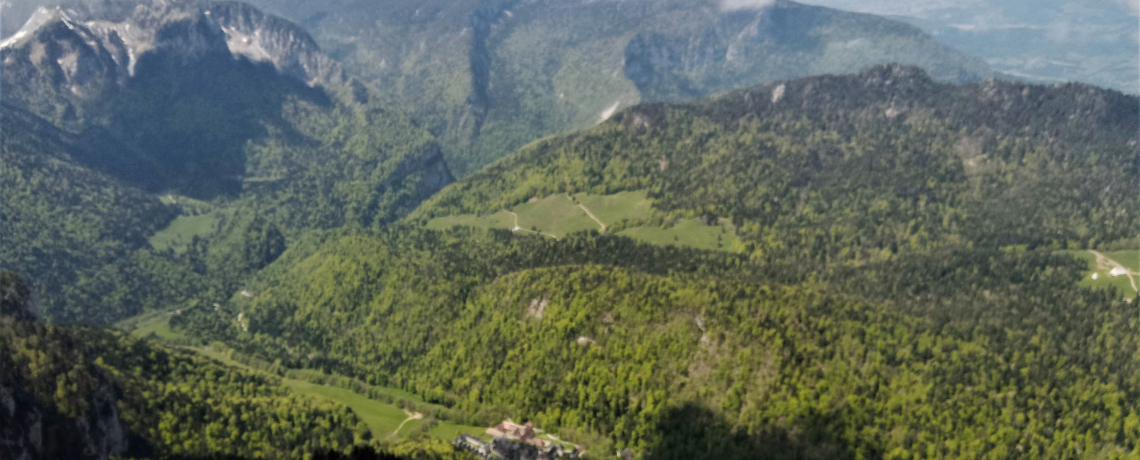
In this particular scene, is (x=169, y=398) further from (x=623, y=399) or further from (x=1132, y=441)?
(x=1132, y=441)

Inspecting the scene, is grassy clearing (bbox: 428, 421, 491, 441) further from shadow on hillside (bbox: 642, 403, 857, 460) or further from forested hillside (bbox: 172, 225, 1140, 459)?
shadow on hillside (bbox: 642, 403, 857, 460)

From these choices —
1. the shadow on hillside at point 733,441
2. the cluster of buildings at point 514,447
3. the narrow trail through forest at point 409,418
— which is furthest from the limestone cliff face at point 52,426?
the shadow on hillside at point 733,441

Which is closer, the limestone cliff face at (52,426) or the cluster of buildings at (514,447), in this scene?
the limestone cliff face at (52,426)

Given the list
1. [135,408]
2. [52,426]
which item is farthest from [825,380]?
[52,426]

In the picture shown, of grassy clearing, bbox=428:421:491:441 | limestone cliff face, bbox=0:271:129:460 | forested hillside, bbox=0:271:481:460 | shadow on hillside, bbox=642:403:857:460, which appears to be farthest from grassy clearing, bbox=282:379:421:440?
shadow on hillside, bbox=642:403:857:460

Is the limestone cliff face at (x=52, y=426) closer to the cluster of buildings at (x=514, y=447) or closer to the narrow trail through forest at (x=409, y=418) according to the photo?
the narrow trail through forest at (x=409, y=418)

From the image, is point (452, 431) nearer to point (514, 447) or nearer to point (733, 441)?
point (514, 447)
